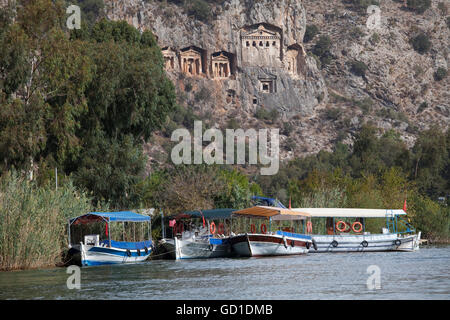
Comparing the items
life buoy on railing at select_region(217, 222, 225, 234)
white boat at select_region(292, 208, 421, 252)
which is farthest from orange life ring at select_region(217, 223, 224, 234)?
white boat at select_region(292, 208, 421, 252)

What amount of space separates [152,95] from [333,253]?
49.6 feet

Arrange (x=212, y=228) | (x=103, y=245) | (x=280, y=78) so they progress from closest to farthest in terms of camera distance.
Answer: (x=103, y=245)
(x=212, y=228)
(x=280, y=78)

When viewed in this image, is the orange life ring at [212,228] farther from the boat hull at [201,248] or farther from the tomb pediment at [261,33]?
the tomb pediment at [261,33]

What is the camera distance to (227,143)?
128000mm

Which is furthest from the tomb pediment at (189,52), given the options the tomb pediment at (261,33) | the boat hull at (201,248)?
the boat hull at (201,248)

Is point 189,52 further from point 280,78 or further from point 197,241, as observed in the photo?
point 197,241

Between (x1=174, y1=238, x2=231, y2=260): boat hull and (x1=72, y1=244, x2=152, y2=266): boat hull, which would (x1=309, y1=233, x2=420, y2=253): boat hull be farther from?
(x1=72, y1=244, x2=152, y2=266): boat hull

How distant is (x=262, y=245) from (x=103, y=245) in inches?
408

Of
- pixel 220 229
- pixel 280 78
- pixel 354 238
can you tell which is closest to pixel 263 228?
pixel 220 229

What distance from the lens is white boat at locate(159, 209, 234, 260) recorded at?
161 ft

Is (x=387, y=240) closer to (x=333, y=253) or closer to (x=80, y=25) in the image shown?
(x=333, y=253)

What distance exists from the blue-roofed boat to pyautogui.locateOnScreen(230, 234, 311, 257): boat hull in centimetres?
551

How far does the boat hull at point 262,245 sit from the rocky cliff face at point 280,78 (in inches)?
3312

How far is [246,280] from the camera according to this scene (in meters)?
32.9
